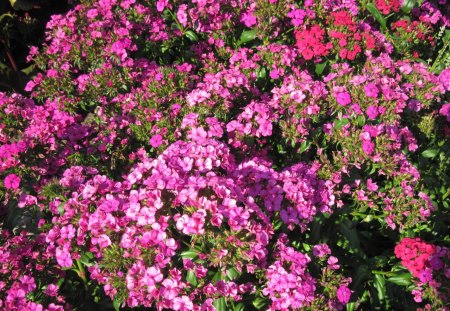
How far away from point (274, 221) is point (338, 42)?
2328 millimetres

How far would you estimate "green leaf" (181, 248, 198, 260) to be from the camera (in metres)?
2.67

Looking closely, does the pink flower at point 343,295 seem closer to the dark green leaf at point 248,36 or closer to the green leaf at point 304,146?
the green leaf at point 304,146

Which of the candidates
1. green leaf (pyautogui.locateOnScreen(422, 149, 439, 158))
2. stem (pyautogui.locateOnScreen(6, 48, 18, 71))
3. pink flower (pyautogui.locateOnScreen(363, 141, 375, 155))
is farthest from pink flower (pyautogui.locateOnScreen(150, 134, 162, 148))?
stem (pyautogui.locateOnScreen(6, 48, 18, 71))

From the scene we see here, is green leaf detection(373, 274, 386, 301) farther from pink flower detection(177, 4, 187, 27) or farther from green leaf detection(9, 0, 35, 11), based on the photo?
green leaf detection(9, 0, 35, 11)

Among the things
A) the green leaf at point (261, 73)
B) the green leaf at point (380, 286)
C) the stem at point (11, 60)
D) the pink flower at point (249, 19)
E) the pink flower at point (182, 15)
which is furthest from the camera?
the stem at point (11, 60)

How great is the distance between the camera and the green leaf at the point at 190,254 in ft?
8.78

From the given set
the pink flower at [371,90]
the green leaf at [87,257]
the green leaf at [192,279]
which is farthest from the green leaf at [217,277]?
the pink flower at [371,90]

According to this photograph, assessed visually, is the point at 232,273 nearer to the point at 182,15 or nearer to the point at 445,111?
the point at 445,111

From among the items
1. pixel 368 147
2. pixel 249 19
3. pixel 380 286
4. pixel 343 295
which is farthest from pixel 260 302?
pixel 249 19

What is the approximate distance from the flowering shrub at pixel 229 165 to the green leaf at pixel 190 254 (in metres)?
0.06

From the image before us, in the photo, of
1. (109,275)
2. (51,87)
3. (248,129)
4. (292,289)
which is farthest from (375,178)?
(51,87)

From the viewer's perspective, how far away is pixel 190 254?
269 centimetres

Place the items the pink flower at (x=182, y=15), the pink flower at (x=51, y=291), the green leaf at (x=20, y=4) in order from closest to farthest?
1. the pink flower at (x=51, y=291)
2. the pink flower at (x=182, y=15)
3. the green leaf at (x=20, y=4)

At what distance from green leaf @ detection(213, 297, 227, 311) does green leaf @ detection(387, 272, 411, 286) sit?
5.04ft
